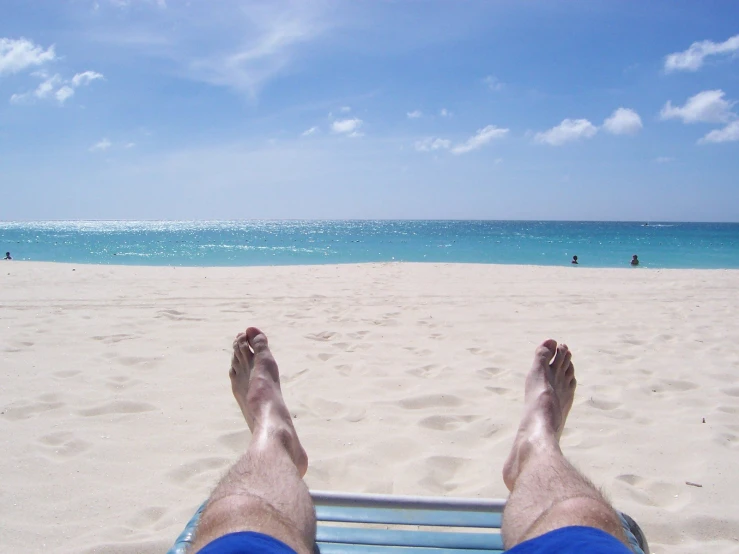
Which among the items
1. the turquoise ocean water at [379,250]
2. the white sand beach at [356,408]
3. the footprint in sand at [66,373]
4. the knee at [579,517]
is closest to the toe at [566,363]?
the white sand beach at [356,408]

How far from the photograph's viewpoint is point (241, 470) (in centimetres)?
123

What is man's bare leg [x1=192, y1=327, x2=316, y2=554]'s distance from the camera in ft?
3.16

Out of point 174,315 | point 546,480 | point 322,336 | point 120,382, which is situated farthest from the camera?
point 174,315

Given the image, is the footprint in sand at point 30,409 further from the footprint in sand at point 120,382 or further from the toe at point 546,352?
the toe at point 546,352

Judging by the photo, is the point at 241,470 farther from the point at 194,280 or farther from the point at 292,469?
the point at 194,280

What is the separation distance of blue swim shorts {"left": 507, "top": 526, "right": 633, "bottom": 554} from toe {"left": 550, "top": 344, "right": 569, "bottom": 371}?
4.20 ft

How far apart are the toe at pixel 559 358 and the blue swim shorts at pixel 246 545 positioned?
1564 millimetres

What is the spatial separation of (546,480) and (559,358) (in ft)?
3.32

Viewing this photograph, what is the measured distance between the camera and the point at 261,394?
1.91 m

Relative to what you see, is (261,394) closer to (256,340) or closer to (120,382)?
(256,340)

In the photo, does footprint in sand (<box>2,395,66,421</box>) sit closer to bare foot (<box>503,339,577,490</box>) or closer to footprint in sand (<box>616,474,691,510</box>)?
bare foot (<box>503,339,577,490</box>)

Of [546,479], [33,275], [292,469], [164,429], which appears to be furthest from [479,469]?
[33,275]

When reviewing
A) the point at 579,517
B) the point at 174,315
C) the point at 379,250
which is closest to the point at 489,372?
the point at 579,517

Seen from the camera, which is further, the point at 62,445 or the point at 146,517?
the point at 62,445
